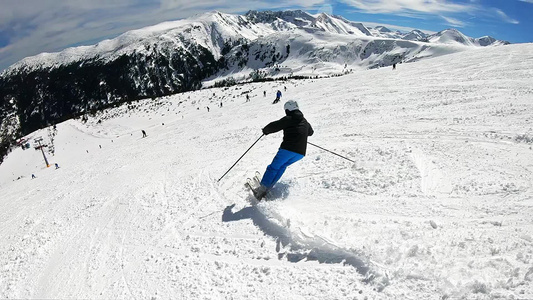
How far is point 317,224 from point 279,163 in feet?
5.24

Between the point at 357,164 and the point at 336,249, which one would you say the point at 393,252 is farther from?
the point at 357,164

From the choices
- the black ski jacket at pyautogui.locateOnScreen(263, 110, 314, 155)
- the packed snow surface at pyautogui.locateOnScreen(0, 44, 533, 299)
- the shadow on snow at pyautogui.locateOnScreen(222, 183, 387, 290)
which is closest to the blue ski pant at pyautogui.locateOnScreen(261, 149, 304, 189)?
the black ski jacket at pyautogui.locateOnScreen(263, 110, 314, 155)

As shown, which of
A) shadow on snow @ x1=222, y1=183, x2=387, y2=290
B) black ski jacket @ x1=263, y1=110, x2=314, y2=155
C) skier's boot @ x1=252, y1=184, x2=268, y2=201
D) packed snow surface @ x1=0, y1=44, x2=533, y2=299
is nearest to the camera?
packed snow surface @ x1=0, y1=44, x2=533, y2=299

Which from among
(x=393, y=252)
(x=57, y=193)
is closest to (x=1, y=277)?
(x=57, y=193)

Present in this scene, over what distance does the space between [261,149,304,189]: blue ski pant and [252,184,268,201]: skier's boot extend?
0.08 m

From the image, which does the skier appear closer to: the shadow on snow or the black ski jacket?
the black ski jacket

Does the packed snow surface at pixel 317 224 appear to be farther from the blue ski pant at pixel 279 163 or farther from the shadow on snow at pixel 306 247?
the blue ski pant at pixel 279 163

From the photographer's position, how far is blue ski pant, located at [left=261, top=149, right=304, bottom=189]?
557 centimetres

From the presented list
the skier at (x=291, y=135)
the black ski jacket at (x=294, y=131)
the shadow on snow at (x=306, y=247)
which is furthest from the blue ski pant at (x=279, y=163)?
the shadow on snow at (x=306, y=247)

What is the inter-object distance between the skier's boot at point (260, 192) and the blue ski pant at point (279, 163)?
81 millimetres

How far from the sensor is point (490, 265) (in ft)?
10.2

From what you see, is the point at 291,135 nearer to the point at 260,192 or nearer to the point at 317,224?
the point at 260,192

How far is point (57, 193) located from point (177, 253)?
26.0 ft

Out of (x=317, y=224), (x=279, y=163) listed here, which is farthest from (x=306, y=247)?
(x=279, y=163)
